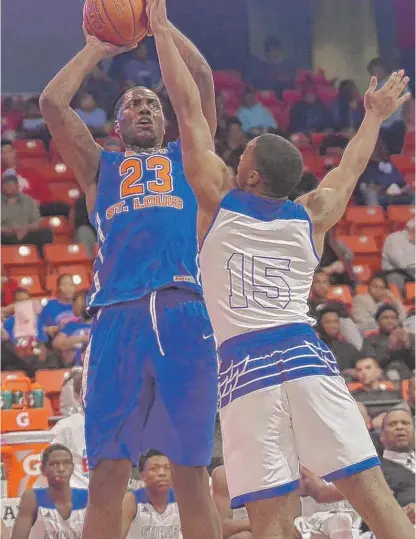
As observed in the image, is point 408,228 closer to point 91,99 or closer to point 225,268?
point 91,99

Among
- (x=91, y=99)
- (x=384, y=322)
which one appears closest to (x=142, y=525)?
(x=384, y=322)

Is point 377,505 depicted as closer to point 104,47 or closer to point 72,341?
point 104,47

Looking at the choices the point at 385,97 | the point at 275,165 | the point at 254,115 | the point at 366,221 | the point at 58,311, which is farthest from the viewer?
the point at 254,115

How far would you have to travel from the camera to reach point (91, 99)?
12.1 m

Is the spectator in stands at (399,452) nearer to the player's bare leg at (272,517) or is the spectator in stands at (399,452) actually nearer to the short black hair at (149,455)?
the short black hair at (149,455)

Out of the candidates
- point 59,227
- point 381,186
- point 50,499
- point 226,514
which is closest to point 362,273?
point 381,186

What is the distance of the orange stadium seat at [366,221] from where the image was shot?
11570 millimetres

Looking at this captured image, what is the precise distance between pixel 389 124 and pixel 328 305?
16.4ft

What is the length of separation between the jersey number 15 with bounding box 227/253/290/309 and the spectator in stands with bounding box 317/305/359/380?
4843 millimetres

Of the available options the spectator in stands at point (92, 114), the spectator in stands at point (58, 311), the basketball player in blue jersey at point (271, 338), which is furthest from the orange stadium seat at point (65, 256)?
the basketball player in blue jersey at point (271, 338)

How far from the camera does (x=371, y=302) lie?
9.75 meters

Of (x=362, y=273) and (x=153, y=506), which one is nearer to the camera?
(x=153, y=506)

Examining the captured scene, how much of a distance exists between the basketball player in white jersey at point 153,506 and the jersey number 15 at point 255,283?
2399mm

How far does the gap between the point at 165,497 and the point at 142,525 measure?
0.20m
